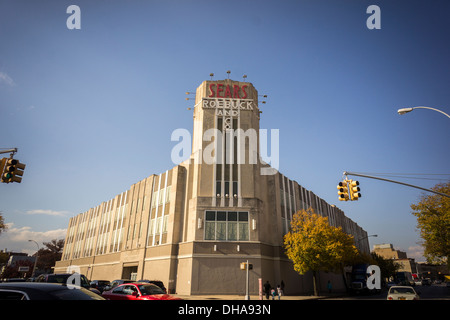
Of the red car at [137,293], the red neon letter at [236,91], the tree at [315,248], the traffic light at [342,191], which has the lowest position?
the red car at [137,293]

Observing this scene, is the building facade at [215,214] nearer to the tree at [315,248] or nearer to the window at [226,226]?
the window at [226,226]

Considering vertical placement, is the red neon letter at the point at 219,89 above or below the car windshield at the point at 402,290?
above

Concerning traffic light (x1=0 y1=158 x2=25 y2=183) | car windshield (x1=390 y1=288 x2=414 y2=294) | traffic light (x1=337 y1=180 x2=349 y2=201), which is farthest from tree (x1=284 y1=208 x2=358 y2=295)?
traffic light (x1=0 y1=158 x2=25 y2=183)

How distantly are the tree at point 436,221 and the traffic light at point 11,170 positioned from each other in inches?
1493

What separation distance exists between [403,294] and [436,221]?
56.6ft

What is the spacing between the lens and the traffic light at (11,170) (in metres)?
15.1

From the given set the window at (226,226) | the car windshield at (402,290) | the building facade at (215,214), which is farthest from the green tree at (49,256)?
the car windshield at (402,290)

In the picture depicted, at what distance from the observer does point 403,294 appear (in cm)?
A: 1811

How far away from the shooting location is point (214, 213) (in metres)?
35.4

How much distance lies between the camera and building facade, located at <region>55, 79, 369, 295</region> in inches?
1315

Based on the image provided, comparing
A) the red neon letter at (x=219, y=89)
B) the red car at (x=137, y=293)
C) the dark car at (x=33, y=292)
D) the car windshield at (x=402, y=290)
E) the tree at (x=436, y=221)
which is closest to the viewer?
the dark car at (x=33, y=292)
